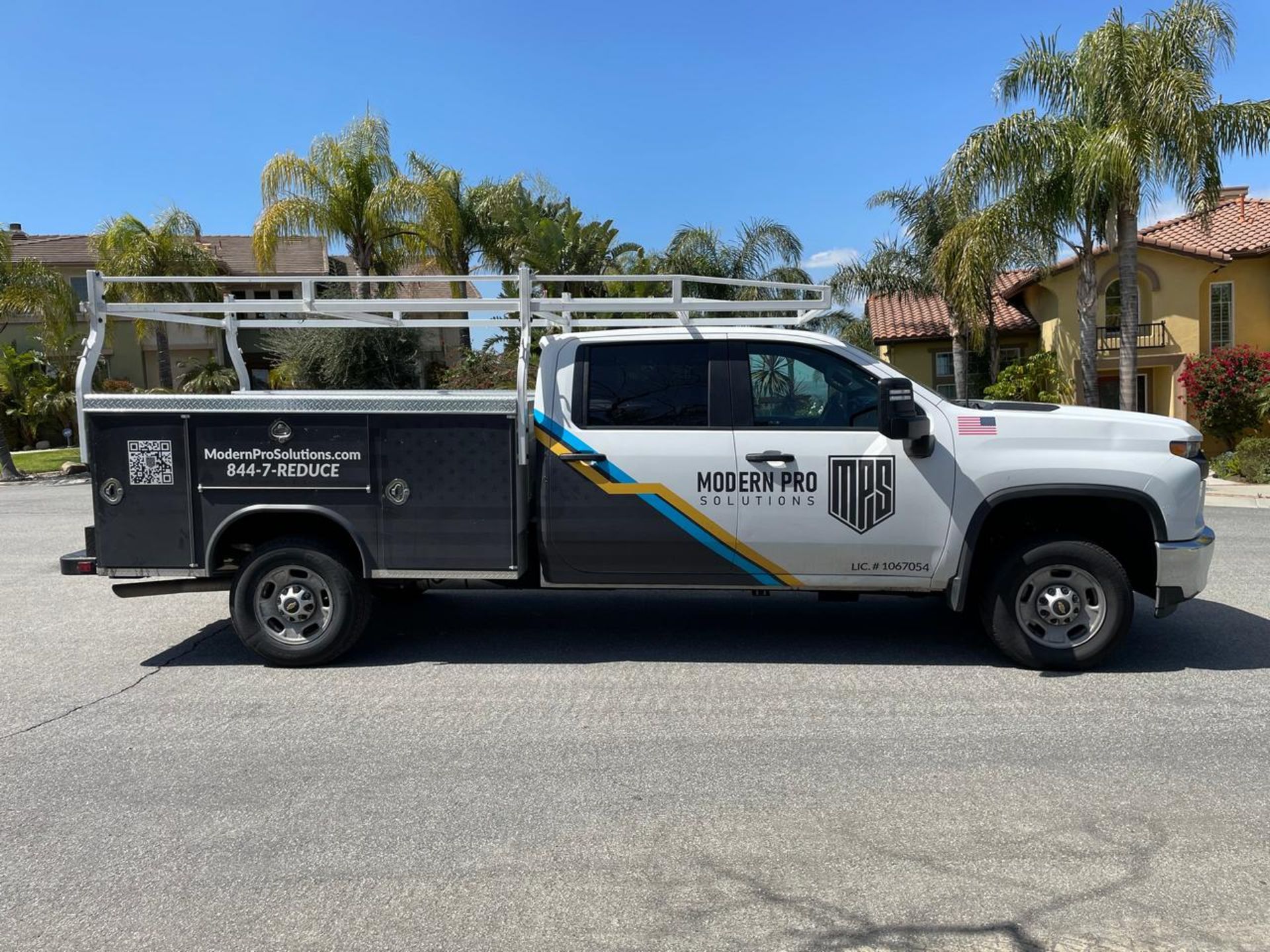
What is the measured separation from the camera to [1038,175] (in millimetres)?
19156

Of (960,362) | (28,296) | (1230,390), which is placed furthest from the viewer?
(960,362)

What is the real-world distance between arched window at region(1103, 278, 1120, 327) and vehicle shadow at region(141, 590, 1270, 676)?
70.0ft

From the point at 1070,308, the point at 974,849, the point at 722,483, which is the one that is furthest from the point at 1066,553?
the point at 1070,308

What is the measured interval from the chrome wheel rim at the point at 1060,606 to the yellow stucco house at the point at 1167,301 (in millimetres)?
17658

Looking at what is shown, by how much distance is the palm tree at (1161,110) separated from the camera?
17.3 m

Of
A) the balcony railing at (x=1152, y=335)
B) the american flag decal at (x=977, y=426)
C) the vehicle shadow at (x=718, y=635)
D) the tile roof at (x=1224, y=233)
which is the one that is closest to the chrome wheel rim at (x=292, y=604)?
the vehicle shadow at (x=718, y=635)

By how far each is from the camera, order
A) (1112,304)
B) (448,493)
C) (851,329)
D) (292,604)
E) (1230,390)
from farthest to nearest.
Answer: (851,329) → (1112,304) → (1230,390) → (292,604) → (448,493)

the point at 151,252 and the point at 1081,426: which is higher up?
the point at 151,252

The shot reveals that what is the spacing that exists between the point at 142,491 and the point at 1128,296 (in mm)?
18460

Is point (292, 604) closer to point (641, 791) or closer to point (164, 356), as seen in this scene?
point (641, 791)

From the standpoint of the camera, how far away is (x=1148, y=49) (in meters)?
17.7

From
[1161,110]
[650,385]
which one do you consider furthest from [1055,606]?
[1161,110]

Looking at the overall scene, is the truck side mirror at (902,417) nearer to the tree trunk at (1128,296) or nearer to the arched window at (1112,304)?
the tree trunk at (1128,296)

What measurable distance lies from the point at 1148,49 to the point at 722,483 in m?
16.4
